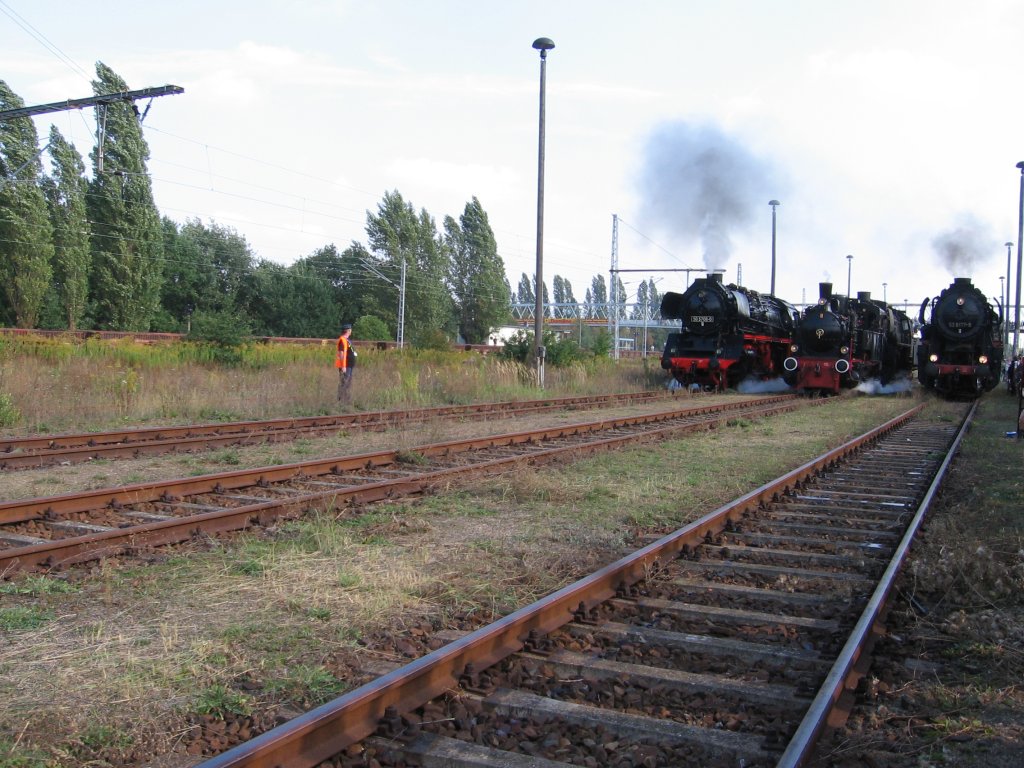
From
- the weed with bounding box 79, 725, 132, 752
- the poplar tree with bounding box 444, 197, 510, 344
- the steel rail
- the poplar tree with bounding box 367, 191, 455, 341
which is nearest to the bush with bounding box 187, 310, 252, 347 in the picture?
the steel rail

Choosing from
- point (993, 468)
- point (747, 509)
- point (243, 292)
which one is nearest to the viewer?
point (747, 509)

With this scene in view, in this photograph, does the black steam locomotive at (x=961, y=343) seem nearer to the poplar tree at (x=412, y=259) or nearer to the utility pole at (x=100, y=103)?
the utility pole at (x=100, y=103)

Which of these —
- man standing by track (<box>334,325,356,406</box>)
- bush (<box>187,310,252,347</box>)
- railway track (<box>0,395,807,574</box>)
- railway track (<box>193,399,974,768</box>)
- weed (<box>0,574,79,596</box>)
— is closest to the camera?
railway track (<box>193,399,974,768</box>)

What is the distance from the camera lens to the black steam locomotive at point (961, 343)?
25125mm

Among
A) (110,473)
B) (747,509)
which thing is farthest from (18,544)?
(747,509)

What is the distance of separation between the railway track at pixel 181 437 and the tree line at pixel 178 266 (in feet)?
19.3

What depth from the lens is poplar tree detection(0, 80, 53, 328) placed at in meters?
36.4

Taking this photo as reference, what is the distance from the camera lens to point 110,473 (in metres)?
9.33

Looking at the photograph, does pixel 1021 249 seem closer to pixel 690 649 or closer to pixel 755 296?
pixel 755 296

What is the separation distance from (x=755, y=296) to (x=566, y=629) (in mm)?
23992

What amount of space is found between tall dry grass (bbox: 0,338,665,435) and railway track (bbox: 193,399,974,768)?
34.3ft

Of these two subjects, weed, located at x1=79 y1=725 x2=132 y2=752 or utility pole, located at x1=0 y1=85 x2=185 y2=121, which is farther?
utility pole, located at x1=0 y1=85 x2=185 y2=121

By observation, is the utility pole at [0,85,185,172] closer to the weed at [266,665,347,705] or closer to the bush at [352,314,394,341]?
the weed at [266,665,347,705]

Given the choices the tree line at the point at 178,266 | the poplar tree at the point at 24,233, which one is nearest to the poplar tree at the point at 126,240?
the tree line at the point at 178,266
